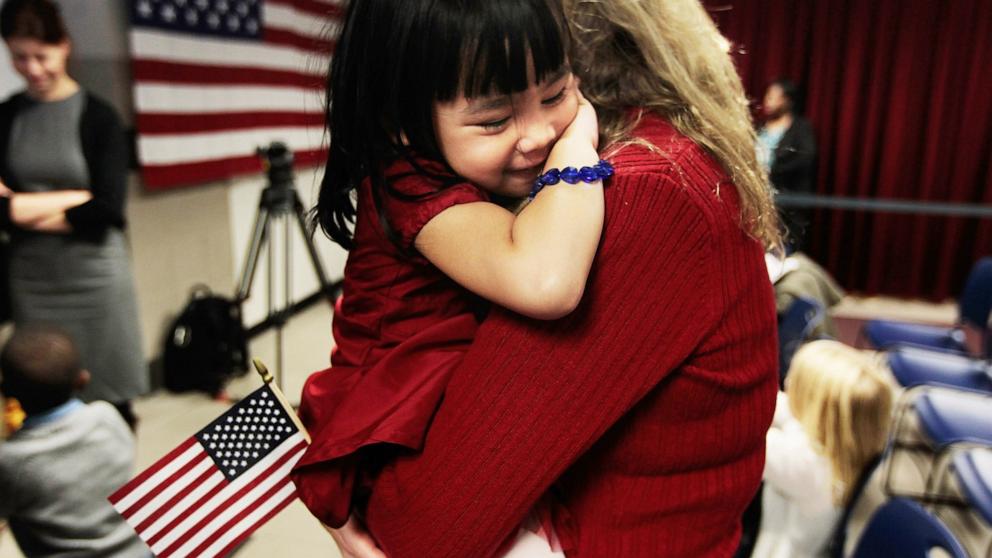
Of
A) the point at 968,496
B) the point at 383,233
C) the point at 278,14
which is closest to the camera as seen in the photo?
the point at 383,233

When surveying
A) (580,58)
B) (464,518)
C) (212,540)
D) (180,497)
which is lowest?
(212,540)

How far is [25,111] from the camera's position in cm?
282

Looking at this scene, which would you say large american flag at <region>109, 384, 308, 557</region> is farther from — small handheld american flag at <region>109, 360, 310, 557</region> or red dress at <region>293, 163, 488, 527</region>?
red dress at <region>293, 163, 488, 527</region>

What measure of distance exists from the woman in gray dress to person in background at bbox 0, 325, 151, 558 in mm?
885

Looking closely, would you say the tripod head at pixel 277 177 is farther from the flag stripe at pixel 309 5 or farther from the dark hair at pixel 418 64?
the dark hair at pixel 418 64

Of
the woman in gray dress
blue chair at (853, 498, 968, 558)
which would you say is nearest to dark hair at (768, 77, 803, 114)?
blue chair at (853, 498, 968, 558)

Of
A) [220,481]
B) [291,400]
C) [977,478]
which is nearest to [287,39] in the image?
[291,400]

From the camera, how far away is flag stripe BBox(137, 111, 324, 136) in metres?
4.07

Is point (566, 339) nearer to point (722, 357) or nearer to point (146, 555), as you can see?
point (722, 357)

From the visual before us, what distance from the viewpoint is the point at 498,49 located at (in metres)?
0.80

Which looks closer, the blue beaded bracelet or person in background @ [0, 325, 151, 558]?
the blue beaded bracelet

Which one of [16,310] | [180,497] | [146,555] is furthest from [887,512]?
[16,310]

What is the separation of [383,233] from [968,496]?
2524 mm

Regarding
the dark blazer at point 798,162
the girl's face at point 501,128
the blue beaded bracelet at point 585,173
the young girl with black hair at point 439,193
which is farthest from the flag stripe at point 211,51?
the dark blazer at point 798,162
